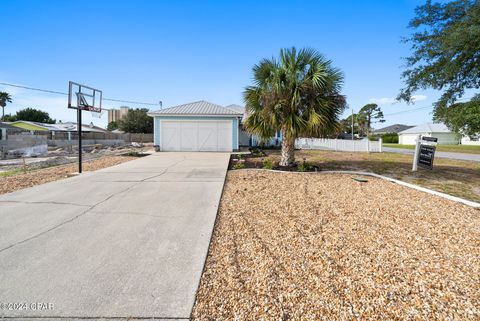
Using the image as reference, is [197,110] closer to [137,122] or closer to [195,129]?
[195,129]

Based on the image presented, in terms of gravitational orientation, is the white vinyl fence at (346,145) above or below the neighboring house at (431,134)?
below

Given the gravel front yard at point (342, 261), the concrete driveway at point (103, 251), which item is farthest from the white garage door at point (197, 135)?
the gravel front yard at point (342, 261)

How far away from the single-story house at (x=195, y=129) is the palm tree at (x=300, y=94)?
767 cm

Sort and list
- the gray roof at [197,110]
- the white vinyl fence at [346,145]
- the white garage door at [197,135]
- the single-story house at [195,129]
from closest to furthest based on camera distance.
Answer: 1. the gray roof at [197,110]
2. the single-story house at [195,129]
3. the white garage door at [197,135]
4. the white vinyl fence at [346,145]

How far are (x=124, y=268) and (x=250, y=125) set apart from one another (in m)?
7.08

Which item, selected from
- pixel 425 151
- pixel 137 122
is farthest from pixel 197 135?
pixel 137 122

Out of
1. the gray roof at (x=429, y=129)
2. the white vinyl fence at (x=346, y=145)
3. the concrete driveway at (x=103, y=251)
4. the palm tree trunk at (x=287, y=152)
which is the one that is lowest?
the concrete driveway at (x=103, y=251)

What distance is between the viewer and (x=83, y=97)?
912 centimetres

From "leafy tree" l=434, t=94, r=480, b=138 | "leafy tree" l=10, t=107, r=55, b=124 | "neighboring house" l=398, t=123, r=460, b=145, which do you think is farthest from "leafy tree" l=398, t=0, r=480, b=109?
"leafy tree" l=10, t=107, r=55, b=124

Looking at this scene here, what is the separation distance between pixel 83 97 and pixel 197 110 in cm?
788

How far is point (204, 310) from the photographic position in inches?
75.9

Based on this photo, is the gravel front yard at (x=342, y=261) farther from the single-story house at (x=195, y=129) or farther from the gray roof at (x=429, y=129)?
the gray roof at (x=429, y=129)

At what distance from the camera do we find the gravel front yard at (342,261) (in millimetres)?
1931

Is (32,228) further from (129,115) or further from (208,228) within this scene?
(129,115)
